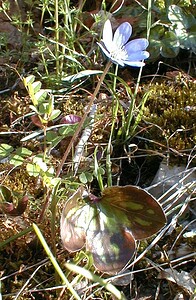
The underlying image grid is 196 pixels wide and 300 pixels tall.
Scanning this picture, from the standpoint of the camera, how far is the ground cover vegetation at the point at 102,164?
1.33m

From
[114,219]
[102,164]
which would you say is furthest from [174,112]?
[114,219]

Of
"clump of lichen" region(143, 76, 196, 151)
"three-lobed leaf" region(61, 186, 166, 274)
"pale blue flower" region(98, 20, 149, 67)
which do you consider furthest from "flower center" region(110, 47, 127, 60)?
"clump of lichen" region(143, 76, 196, 151)

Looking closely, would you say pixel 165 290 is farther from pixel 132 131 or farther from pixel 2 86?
pixel 2 86

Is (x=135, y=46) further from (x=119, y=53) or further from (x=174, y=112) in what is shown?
(x=174, y=112)

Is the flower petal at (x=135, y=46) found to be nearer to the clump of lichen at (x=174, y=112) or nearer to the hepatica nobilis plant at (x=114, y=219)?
the hepatica nobilis plant at (x=114, y=219)

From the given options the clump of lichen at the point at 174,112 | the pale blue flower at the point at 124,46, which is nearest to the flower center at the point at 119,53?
the pale blue flower at the point at 124,46

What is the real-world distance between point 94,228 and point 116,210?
7cm

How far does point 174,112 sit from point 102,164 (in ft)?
1.01

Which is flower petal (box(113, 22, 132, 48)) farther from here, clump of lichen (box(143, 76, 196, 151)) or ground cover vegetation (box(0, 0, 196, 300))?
clump of lichen (box(143, 76, 196, 151))

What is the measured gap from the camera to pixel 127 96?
1.89 metres

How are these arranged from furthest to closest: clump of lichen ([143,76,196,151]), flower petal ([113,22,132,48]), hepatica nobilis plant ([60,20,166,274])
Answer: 1. clump of lichen ([143,76,196,151])
2. flower petal ([113,22,132,48])
3. hepatica nobilis plant ([60,20,166,274])

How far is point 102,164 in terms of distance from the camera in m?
1.68

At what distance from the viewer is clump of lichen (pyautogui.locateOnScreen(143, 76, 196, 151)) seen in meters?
1.75

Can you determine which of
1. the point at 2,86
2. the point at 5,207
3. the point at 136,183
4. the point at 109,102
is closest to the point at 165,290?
the point at 136,183
